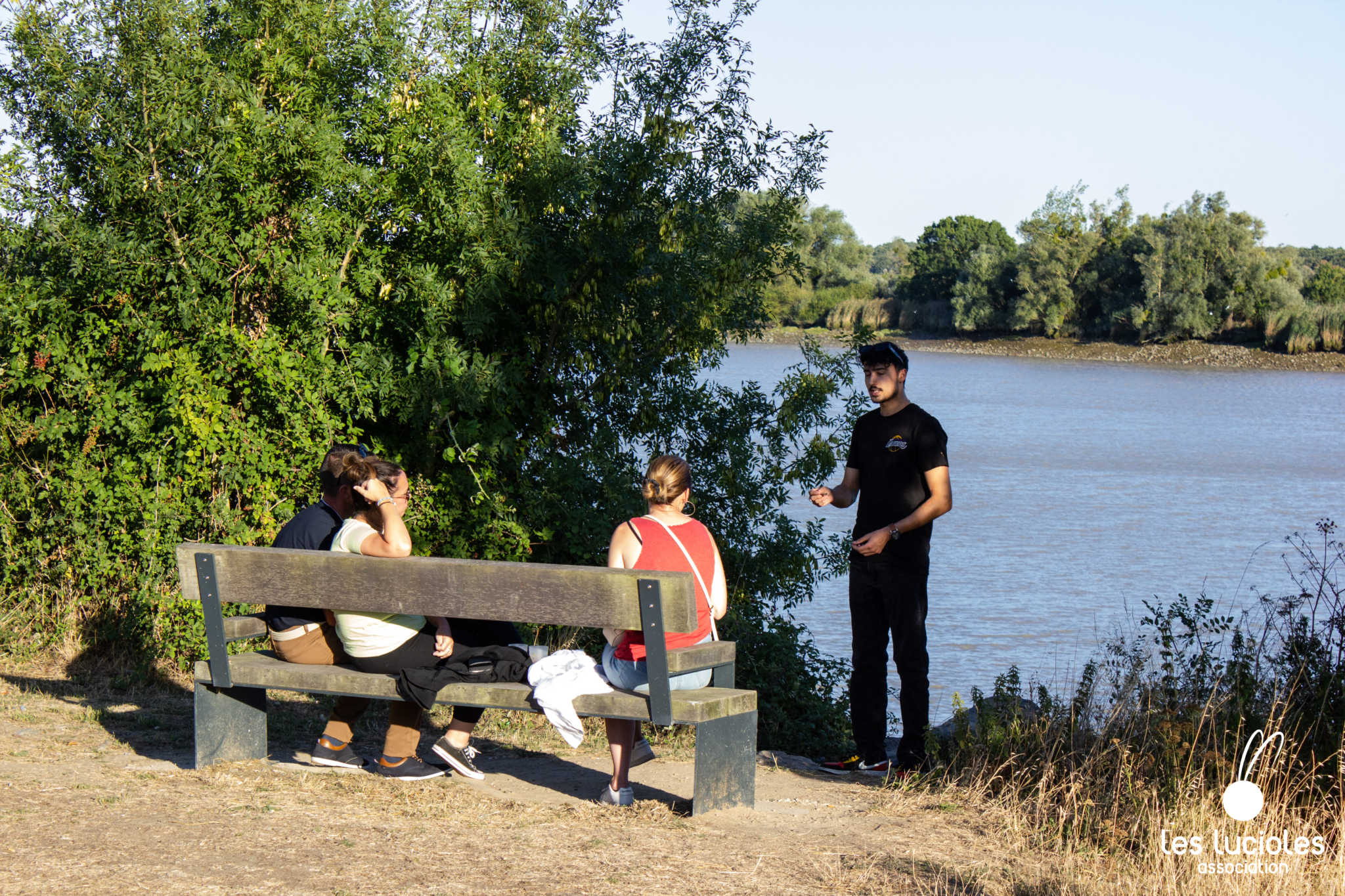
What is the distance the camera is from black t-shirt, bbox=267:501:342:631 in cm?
505

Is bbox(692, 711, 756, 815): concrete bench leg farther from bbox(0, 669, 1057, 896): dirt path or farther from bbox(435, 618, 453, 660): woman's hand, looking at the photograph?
bbox(435, 618, 453, 660): woman's hand

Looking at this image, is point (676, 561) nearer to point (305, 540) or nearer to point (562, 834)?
point (562, 834)

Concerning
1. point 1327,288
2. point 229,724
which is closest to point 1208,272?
point 1327,288

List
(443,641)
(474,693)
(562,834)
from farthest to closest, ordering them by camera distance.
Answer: (443,641) → (474,693) → (562,834)

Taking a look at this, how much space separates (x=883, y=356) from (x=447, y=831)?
2.84 metres

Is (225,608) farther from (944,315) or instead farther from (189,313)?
(944,315)

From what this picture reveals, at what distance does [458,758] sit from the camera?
499cm

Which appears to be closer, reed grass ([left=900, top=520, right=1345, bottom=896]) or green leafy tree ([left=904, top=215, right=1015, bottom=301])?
reed grass ([left=900, top=520, right=1345, bottom=896])

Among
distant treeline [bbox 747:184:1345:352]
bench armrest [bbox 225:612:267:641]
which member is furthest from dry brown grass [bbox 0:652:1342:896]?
distant treeline [bbox 747:184:1345:352]

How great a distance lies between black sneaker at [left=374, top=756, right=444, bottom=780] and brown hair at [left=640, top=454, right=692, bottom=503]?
1490 millimetres

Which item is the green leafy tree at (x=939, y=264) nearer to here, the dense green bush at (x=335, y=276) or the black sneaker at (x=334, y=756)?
the dense green bush at (x=335, y=276)

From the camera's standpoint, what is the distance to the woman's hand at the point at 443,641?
15.6 ft

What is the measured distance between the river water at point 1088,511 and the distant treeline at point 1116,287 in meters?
15.5

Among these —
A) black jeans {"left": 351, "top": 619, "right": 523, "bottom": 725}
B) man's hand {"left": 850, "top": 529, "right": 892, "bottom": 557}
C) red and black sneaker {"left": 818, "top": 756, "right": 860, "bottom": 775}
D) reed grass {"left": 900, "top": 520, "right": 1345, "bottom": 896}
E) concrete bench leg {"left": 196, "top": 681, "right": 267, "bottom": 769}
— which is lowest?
red and black sneaker {"left": 818, "top": 756, "right": 860, "bottom": 775}
